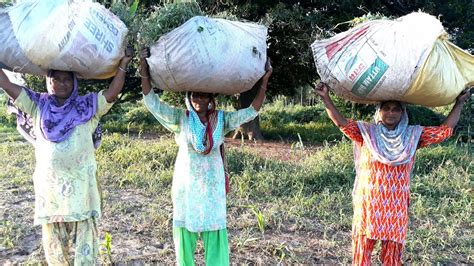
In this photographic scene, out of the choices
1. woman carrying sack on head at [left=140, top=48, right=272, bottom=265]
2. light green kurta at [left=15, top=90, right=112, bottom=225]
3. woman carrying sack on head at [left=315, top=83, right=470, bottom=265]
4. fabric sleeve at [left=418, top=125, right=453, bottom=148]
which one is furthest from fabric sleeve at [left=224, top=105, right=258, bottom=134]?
fabric sleeve at [left=418, top=125, right=453, bottom=148]

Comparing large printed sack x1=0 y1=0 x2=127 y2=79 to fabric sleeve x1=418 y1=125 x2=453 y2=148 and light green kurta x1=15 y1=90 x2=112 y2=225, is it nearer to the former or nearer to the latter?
light green kurta x1=15 y1=90 x2=112 y2=225

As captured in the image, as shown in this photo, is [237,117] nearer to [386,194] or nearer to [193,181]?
Result: [193,181]

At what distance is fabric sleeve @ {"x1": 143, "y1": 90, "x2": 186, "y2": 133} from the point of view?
262 centimetres

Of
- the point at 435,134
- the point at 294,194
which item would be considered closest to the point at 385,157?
the point at 435,134

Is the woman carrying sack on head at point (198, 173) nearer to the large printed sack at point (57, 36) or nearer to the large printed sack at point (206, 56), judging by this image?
the large printed sack at point (206, 56)

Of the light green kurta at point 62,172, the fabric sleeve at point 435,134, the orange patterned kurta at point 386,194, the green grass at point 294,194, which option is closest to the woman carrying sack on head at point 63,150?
the light green kurta at point 62,172

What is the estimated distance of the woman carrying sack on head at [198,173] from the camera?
2625mm

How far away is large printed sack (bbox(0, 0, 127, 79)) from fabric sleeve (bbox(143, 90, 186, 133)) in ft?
1.01

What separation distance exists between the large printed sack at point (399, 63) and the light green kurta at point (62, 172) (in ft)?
4.35

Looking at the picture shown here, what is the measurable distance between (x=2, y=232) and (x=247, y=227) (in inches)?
75.1

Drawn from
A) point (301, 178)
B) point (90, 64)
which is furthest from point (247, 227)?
point (90, 64)

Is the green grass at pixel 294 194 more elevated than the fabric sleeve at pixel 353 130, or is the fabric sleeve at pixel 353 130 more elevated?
the fabric sleeve at pixel 353 130

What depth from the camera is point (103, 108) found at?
261cm

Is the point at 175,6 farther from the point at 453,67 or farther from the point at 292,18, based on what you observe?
the point at 292,18
